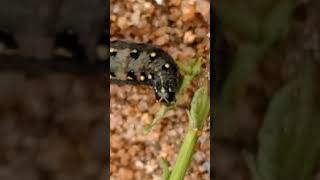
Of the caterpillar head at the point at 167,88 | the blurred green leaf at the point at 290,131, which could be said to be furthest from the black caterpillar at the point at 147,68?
the blurred green leaf at the point at 290,131

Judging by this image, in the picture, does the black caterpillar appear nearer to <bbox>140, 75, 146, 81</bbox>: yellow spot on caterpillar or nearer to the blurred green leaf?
<bbox>140, 75, 146, 81</bbox>: yellow spot on caterpillar

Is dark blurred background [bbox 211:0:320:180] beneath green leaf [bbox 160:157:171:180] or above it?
above

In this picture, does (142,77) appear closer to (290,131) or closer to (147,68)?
(147,68)

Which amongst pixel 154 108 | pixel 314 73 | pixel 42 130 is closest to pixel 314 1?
pixel 314 73

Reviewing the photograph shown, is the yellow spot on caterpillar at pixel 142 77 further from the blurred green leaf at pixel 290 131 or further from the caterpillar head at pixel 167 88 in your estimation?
the blurred green leaf at pixel 290 131

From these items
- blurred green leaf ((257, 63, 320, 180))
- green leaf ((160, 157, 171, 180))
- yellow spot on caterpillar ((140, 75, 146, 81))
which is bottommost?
green leaf ((160, 157, 171, 180))

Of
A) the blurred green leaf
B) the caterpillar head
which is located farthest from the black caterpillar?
the blurred green leaf

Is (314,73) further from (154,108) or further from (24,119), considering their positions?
(24,119)
